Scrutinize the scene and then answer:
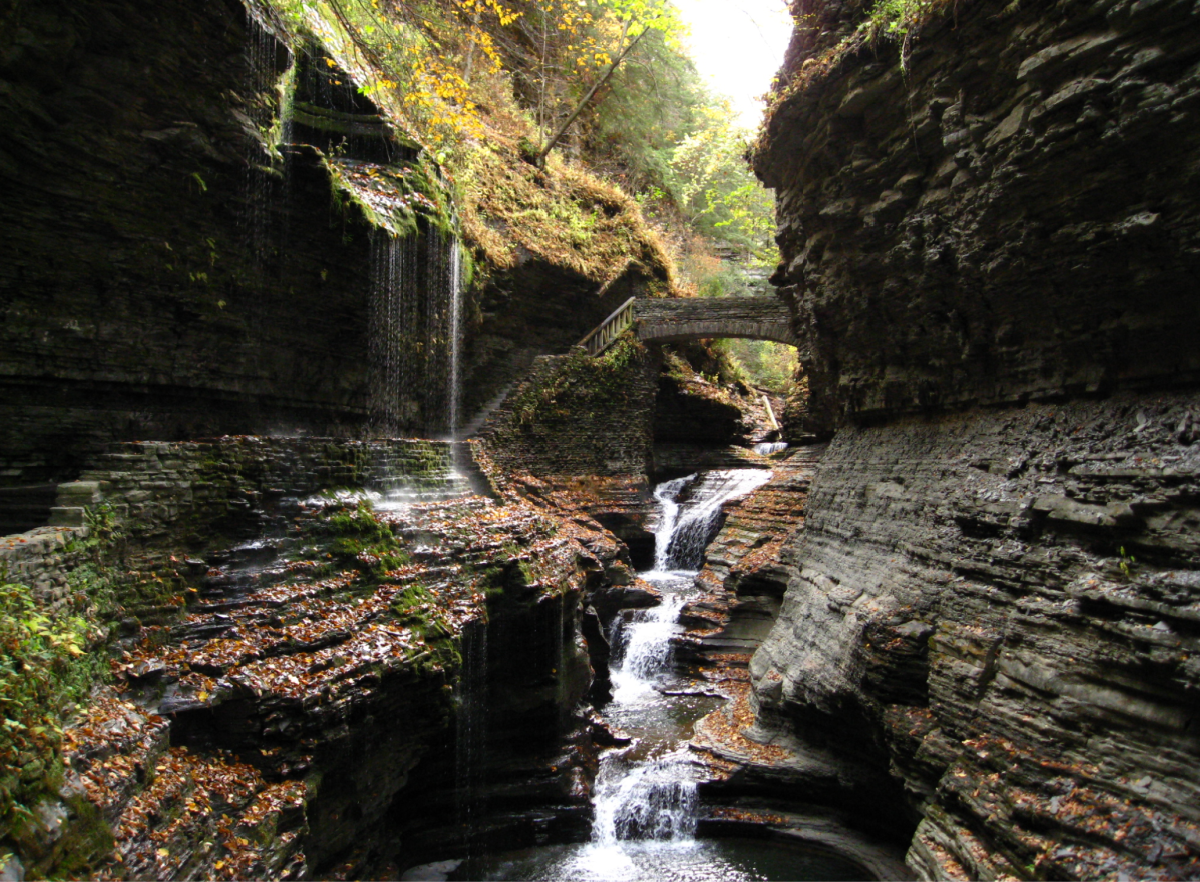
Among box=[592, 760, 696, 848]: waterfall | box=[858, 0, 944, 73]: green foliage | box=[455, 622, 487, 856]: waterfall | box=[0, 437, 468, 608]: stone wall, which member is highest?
box=[858, 0, 944, 73]: green foliage

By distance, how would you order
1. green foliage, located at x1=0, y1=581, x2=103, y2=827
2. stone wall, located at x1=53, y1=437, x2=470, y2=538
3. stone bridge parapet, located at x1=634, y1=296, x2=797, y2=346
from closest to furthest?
green foliage, located at x1=0, y1=581, x2=103, y2=827, stone wall, located at x1=53, y1=437, x2=470, y2=538, stone bridge parapet, located at x1=634, y1=296, x2=797, y2=346

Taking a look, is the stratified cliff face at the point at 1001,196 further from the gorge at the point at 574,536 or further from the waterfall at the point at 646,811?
the waterfall at the point at 646,811

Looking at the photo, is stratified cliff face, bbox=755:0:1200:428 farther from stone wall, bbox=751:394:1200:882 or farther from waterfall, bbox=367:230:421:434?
waterfall, bbox=367:230:421:434

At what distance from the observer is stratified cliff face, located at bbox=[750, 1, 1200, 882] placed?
459cm

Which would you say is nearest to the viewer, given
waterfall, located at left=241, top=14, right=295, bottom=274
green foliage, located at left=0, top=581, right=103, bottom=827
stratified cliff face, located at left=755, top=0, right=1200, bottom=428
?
green foliage, located at left=0, top=581, right=103, bottom=827

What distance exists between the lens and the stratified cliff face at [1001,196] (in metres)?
4.95

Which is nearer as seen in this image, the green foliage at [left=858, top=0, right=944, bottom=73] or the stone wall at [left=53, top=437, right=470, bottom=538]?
the stone wall at [left=53, top=437, right=470, bottom=538]

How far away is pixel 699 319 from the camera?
18953mm

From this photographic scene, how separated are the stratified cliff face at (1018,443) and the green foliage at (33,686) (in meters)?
6.29

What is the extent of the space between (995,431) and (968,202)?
7.86 ft

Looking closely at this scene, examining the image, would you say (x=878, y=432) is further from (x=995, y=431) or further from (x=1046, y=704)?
(x=1046, y=704)

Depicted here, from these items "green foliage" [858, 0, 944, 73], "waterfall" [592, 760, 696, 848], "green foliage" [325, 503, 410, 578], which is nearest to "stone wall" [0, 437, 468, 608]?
"green foliage" [325, 503, 410, 578]

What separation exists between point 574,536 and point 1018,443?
8.91 m

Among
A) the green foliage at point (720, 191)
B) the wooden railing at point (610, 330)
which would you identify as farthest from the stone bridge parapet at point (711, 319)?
the green foliage at point (720, 191)
